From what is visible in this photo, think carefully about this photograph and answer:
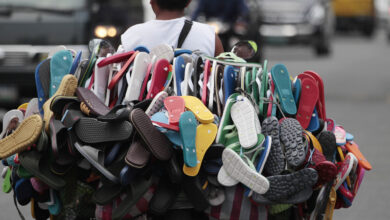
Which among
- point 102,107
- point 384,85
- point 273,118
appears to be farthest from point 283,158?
point 384,85

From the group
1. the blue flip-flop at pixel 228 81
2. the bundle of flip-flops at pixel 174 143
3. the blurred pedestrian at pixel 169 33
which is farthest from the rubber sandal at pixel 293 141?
the blurred pedestrian at pixel 169 33

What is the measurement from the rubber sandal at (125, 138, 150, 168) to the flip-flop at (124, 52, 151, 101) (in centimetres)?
35

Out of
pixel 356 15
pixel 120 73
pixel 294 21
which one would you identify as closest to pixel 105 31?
pixel 120 73

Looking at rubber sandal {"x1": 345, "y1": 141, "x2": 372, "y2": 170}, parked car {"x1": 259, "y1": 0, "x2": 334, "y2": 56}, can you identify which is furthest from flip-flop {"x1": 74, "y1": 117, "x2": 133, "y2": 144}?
parked car {"x1": 259, "y1": 0, "x2": 334, "y2": 56}

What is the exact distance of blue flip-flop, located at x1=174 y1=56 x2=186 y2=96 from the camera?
11.1ft

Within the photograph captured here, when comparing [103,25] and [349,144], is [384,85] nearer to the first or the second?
[103,25]

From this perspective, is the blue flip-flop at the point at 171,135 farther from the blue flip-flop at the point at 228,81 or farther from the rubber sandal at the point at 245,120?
the blue flip-flop at the point at 228,81

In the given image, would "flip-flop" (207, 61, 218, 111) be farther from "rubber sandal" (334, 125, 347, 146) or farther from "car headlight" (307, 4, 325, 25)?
"car headlight" (307, 4, 325, 25)

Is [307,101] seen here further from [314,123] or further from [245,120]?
[245,120]

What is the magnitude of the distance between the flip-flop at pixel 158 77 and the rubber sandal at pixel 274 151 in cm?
48

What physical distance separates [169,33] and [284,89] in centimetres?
79

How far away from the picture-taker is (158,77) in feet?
11.1

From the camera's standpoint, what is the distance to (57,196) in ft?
11.0

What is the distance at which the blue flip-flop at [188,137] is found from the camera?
2.99 m
